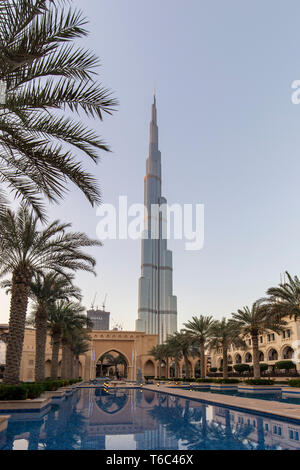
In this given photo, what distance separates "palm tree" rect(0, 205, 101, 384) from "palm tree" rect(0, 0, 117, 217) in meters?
5.18

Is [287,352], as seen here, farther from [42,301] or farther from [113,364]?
[113,364]

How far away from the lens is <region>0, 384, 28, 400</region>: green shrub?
11883mm

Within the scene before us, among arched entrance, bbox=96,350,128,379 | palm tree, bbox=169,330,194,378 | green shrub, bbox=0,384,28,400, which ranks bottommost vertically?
arched entrance, bbox=96,350,128,379

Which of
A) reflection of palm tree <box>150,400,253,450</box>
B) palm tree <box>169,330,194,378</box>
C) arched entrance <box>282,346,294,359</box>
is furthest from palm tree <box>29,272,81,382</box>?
arched entrance <box>282,346,294,359</box>

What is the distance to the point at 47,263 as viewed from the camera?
590 inches

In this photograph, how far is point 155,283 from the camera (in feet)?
558

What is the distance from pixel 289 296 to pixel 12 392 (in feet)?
51.3

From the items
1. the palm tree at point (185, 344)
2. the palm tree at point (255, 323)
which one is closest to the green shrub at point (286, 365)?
the palm tree at point (185, 344)

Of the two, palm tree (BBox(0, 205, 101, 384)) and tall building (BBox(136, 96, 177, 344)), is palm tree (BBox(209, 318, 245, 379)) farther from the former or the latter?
tall building (BBox(136, 96, 177, 344))

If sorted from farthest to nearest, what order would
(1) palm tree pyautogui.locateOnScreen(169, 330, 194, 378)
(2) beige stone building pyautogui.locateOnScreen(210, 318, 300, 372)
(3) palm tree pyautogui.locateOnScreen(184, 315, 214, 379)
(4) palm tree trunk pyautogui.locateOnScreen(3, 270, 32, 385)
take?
(2) beige stone building pyautogui.locateOnScreen(210, 318, 300, 372) → (1) palm tree pyautogui.locateOnScreen(169, 330, 194, 378) → (3) palm tree pyautogui.locateOnScreen(184, 315, 214, 379) → (4) palm tree trunk pyautogui.locateOnScreen(3, 270, 32, 385)

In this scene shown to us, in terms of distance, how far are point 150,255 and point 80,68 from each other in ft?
536

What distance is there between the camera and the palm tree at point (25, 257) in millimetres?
13009
